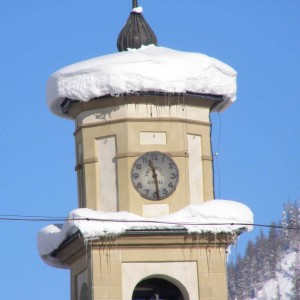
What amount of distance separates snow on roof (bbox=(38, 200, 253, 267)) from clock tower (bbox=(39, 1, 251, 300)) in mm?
23

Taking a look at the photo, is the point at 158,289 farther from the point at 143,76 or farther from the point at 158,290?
the point at 143,76

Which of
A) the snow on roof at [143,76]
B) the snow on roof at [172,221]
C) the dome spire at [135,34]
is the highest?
the dome spire at [135,34]

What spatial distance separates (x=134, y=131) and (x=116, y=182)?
4.16 ft

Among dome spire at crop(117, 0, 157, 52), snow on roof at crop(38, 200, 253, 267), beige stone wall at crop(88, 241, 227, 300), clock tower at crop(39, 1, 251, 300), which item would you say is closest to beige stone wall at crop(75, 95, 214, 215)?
clock tower at crop(39, 1, 251, 300)

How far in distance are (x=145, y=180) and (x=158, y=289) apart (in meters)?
2.57

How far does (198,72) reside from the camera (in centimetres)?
3862

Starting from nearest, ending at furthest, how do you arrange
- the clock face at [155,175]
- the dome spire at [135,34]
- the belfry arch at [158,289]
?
the belfry arch at [158,289]
the clock face at [155,175]
the dome spire at [135,34]

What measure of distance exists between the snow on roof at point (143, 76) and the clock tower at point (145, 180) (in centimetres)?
2

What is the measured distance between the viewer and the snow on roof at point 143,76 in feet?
125

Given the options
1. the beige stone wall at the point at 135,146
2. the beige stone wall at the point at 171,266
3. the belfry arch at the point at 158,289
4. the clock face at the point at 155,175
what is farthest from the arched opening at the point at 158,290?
the clock face at the point at 155,175

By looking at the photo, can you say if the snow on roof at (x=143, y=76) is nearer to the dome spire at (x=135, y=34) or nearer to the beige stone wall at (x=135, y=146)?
the dome spire at (x=135, y=34)

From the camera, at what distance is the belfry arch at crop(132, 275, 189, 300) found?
3800cm

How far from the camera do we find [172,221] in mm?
37500

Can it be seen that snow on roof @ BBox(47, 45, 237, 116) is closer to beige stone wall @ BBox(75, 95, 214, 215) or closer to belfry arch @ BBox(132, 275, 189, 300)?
beige stone wall @ BBox(75, 95, 214, 215)
